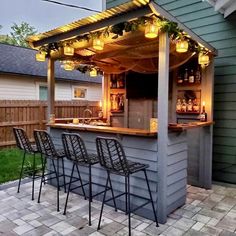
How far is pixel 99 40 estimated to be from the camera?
333 cm

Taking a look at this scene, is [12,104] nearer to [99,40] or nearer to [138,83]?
[138,83]

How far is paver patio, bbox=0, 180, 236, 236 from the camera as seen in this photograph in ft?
9.15

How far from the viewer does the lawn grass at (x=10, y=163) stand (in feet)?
15.1

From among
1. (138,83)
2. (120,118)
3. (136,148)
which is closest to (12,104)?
(120,118)

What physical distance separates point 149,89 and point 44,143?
→ 7.59 feet

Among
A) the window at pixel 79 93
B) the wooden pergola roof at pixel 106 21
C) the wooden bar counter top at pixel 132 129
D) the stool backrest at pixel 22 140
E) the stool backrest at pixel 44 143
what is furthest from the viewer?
the window at pixel 79 93

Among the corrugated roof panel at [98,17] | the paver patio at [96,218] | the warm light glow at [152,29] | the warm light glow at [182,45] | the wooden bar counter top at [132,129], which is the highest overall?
the corrugated roof panel at [98,17]

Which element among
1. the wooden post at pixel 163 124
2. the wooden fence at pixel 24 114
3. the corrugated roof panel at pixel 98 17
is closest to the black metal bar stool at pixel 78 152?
the wooden post at pixel 163 124

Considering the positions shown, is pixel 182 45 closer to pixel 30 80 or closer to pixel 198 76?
pixel 198 76

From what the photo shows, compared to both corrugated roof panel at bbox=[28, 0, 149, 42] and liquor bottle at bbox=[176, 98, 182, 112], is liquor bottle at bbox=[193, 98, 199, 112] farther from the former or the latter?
corrugated roof panel at bbox=[28, 0, 149, 42]

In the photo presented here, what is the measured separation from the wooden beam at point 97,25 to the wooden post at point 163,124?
400 mm

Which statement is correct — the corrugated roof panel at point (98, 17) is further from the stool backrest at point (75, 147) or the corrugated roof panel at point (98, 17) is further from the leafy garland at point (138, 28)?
the stool backrest at point (75, 147)

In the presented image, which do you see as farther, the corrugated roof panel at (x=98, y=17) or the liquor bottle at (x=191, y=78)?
the liquor bottle at (x=191, y=78)

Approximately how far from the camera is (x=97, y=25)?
10.3 ft
